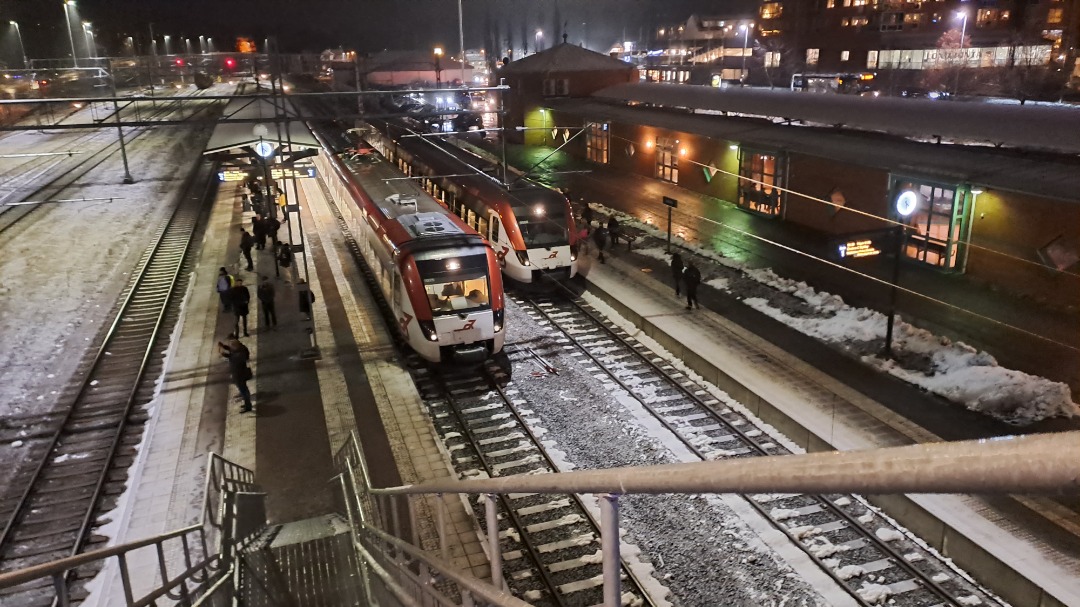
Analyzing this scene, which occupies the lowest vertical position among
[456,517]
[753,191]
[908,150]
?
[456,517]

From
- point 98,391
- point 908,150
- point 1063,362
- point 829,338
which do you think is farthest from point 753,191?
point 98,391

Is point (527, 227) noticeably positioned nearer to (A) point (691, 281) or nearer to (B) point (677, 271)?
(B) point (677, 271)

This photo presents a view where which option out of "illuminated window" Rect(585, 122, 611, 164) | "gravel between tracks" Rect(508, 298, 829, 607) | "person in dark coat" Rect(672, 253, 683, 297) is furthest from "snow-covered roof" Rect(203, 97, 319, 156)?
"illuminated window" Rect(585, 122, 611, 164)

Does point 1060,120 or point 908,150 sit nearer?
point 1060,120

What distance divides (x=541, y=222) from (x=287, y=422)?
27.2ft

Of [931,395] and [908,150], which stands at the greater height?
[908,150]

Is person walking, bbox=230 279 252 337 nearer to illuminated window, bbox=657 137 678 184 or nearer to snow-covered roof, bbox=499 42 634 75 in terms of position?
illuminated window, bbox=657 137 678 184

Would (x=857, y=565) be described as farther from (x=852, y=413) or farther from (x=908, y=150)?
(x=908, y=150)

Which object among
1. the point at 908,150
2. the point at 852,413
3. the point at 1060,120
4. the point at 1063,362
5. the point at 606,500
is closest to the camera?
the point at 606,500

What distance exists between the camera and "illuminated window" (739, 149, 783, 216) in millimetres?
24962

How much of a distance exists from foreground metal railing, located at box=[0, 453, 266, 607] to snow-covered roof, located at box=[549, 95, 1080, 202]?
1606 centimetres

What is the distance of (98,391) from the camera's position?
46.3 feet

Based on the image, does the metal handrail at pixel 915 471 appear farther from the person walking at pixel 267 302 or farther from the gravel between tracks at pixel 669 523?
the person walking at pixel 267 302

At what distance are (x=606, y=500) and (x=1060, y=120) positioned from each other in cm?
2186
